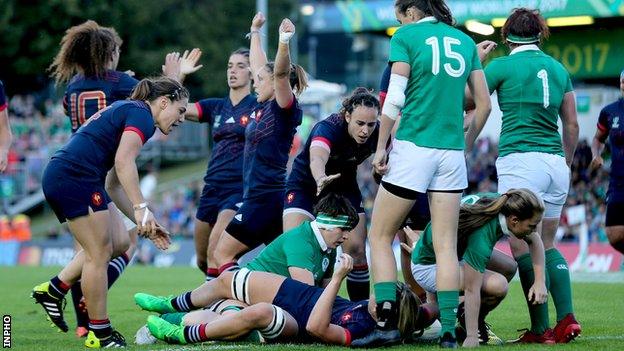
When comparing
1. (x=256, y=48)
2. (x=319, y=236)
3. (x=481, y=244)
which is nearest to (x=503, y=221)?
(x=481, y=244)

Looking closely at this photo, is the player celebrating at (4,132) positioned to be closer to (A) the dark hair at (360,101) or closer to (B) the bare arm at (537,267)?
(A) the dark hair at (360,101)

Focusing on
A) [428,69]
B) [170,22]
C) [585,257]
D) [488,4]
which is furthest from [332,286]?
[170,22]

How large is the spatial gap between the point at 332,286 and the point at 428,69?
158cm

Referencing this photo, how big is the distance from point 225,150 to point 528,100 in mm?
3710

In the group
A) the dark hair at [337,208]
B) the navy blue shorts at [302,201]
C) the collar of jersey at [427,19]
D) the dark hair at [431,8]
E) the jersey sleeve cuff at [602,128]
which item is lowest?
the navy blue shorts at [302,201]

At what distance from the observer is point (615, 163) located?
37.7 ft

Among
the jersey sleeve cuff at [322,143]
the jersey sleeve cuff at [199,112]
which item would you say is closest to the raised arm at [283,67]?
the jersey sleeve cuff at [322,143]

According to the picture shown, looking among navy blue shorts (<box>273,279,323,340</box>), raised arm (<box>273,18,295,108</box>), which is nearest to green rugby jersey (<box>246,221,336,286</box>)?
navy blue shorts (<box>273,279,323,340</box>)

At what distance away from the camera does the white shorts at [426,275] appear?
26.9 ft

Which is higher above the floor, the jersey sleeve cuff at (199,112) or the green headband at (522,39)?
the green headband at (522,39)

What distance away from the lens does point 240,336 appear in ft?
25.7

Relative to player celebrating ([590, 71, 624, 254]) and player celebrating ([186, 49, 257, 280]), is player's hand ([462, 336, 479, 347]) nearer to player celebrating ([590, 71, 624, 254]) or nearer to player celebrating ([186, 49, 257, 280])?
player celebrating ([186, 49, 257, 280])

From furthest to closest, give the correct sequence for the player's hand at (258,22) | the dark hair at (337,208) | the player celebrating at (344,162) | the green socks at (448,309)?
the player's hand at (258,22)
the player celebrating at (344,162)
the dark hair at (337,208)
the green socks at (448,309)

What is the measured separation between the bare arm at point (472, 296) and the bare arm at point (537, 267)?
0.47 metres
